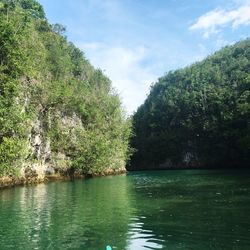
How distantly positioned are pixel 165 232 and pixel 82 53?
251 feet


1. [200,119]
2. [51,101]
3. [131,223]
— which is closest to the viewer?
[131,223]

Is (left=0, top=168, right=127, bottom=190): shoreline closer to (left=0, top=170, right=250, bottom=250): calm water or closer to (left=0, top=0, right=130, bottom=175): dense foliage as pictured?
(left=0, top=0, right=130, bottom=175): dense foliage

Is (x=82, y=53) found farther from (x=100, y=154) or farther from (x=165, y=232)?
(x=165, y=232)

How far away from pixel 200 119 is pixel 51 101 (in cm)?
5770

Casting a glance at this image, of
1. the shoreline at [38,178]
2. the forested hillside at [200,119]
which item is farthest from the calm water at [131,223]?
the forested hillside at [200,119]

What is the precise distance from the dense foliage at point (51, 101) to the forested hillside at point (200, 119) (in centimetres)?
2858

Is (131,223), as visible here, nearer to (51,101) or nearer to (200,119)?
(51,101)

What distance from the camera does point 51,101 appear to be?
61031mm

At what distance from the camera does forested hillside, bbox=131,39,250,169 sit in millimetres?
101638

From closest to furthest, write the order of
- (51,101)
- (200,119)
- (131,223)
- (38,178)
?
(131,223) < (38,178) < (51,101) < (200,119)

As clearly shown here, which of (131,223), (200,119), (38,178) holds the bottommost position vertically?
(131,223)

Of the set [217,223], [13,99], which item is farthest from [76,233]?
[13,99]

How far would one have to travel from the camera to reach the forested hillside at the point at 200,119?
10164cm

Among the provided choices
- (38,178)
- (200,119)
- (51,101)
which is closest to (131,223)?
(38,178)
